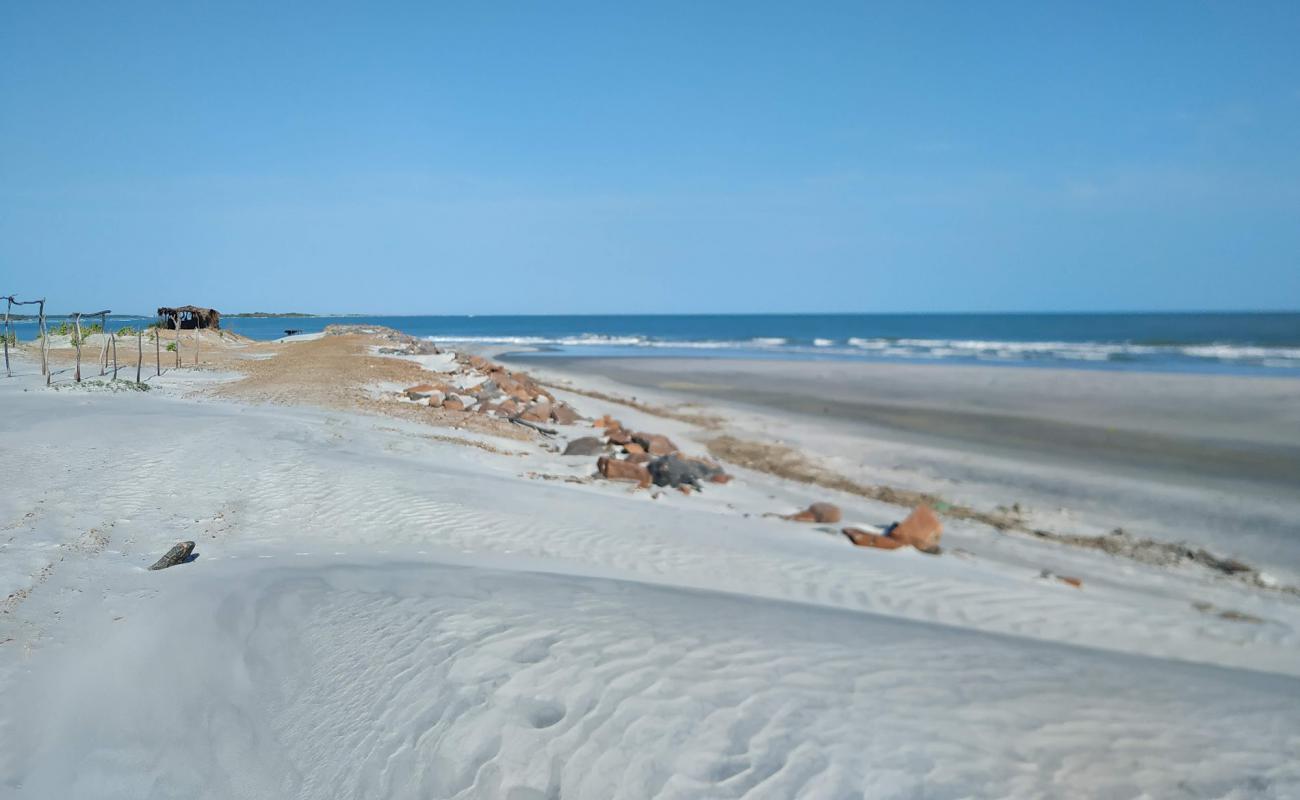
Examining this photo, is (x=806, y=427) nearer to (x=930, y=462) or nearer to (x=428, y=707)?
(x=930, y=462)

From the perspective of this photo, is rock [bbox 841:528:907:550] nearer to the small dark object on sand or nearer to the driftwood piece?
the small dark object on sand

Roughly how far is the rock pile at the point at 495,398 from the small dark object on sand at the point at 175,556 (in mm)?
10529

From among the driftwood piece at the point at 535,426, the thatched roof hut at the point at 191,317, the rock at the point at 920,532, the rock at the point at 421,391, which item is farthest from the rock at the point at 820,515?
the thatched roof hut at the point at 191,317

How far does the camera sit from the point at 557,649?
14.1ft

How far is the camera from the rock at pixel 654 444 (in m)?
14.2

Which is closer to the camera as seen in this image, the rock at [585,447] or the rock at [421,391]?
the rock at [585,447]

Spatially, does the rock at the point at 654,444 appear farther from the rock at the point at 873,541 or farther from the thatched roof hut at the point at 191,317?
the thatched roof hut at the point at 191,317

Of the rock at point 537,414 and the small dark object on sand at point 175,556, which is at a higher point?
the rock at point 537,414

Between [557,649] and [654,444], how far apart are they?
10049mm

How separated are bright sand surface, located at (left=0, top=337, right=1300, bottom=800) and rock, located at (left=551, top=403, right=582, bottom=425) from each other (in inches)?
309

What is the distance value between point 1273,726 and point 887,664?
1.82 meters

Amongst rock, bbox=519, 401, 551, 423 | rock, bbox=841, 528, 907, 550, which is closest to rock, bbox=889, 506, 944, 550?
rock, bbox=841, 528, 907, 550

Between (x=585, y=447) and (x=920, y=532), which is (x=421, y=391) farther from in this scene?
(x=920, y=532)

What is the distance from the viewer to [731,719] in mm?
3586
